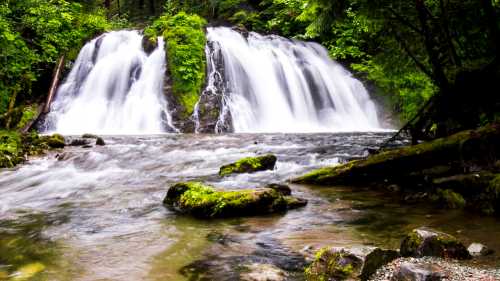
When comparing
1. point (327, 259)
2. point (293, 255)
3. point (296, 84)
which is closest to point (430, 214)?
point (293, 255)

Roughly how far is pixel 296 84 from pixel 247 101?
332 centimetres

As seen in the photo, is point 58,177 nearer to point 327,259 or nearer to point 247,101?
point 327,259

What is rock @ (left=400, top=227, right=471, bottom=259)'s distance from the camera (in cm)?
385

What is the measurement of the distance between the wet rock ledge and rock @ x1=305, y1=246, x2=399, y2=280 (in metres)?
2.94

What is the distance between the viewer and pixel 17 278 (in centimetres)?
443

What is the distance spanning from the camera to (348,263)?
3805 mm

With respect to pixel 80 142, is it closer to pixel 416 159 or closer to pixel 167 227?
pixel 167 227

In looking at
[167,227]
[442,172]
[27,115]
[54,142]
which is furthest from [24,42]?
[442,172]

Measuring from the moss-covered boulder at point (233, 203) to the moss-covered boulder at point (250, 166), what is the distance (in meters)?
2.89

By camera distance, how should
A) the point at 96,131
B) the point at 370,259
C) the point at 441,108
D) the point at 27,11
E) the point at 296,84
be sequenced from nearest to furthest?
the point at 370,259
the point at 441,108
the point at 27,11
the point at 96,131
the point at 296,84

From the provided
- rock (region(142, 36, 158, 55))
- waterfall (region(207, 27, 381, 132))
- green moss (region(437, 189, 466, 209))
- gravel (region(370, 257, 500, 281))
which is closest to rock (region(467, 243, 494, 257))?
gravel (region(370, 257, 500, 281))

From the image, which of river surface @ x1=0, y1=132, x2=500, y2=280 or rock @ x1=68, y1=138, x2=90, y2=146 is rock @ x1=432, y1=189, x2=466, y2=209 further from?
rock @ x1=68, y1=138, x2=90, y2=146

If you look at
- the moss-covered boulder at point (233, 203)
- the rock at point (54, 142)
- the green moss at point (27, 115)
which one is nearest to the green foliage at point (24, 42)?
the green moss at point (27, 115)

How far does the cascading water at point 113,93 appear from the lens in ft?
68.0
